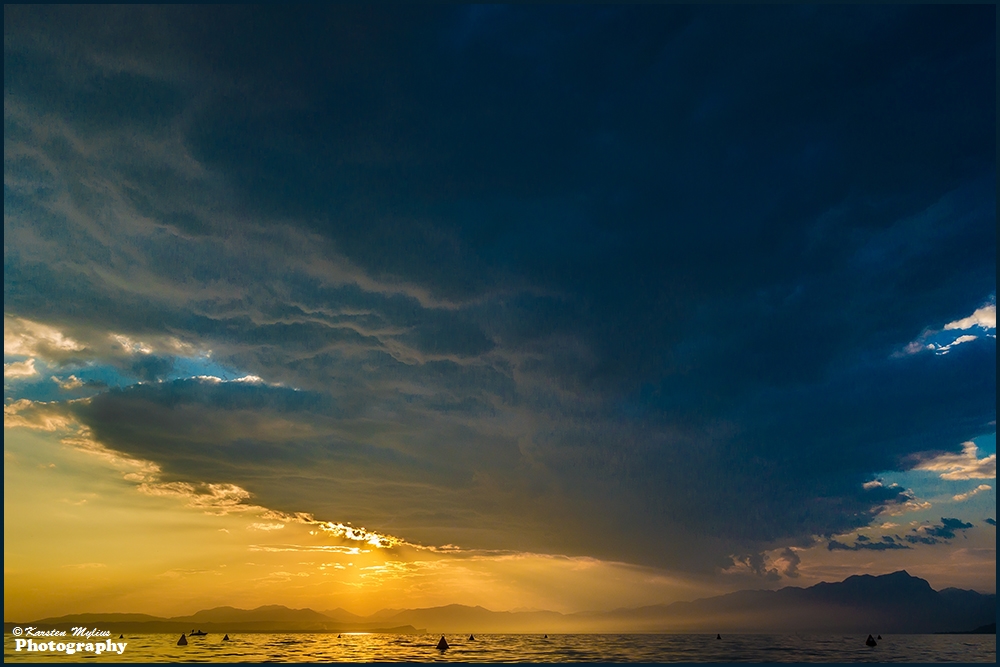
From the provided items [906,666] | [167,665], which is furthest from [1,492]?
[906,666]

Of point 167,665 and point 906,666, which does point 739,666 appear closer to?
point 906,666

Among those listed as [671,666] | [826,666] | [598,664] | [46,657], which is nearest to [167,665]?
[46,657]

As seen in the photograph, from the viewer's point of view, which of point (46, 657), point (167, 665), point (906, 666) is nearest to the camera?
point (906, 666)

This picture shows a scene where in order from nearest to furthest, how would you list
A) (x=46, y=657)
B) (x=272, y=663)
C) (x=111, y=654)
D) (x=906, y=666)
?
(x=906, y=666) < (x=272, y=663) < (x=46, y=657) < (x=111, y=654)

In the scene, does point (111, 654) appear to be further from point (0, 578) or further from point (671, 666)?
point (671, 666)

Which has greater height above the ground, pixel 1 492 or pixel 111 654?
Answer: pixel 1 492

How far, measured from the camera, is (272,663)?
87.2m

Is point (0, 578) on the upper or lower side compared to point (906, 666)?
upper

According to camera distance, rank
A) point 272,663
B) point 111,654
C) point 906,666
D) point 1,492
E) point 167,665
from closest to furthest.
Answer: point 1,492 → point 906,666 → point 167,665 → point 272,663 → point 111,654

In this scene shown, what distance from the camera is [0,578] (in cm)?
5319

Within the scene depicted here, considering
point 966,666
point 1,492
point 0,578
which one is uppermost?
point 1,492

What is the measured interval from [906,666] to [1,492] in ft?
336

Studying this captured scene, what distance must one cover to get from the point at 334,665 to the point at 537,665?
2908 centimetres

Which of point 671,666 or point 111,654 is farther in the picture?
point 111,654
